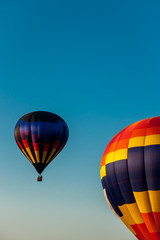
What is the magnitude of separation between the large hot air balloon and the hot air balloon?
372 inches

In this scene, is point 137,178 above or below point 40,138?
below

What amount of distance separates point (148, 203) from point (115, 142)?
3.66 metres

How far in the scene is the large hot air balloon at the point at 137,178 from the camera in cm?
1789

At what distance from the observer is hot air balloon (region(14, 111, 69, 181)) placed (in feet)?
94.1

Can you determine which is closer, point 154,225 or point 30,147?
point 154,225

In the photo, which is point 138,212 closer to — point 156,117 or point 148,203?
point 148,203

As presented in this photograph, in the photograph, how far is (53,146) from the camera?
95.3 ft

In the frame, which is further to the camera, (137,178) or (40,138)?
(40,138)

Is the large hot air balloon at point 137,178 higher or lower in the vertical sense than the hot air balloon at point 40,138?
lower

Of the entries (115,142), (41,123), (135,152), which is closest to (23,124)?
(41,123)

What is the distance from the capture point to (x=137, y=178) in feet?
59.5

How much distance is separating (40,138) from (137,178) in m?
11.9

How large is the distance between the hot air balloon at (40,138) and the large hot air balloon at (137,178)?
944 centimetres

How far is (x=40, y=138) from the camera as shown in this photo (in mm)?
28609
